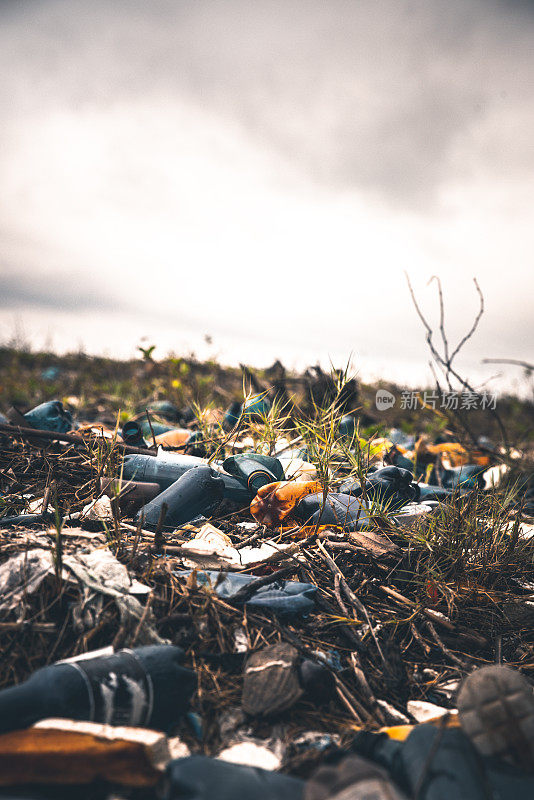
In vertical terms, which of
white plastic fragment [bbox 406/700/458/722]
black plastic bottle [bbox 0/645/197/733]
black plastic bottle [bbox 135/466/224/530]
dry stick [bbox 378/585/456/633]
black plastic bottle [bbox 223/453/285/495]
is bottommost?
white plastic fragment [bbox 406/700/458/722]

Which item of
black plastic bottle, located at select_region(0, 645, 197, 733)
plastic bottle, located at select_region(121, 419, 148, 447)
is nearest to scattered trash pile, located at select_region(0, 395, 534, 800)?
black plastic bottle, located at select_region(0, 645, 197, 733)

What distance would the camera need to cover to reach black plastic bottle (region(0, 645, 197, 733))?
107cm

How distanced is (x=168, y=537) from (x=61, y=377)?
698 centimetres

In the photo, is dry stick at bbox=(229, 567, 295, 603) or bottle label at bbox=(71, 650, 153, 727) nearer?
bottle label at bbox=(71, 650, 153, 727)

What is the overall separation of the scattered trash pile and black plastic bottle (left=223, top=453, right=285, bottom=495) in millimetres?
12

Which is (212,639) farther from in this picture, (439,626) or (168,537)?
(439,626)

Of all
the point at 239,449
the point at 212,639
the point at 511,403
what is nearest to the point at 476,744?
the point at 212,639

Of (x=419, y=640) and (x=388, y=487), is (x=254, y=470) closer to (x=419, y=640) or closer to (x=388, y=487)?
(x=388, y=487)

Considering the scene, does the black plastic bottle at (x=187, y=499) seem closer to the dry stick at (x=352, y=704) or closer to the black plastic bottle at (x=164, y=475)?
the black plastic bottle at (x=164, y=475)

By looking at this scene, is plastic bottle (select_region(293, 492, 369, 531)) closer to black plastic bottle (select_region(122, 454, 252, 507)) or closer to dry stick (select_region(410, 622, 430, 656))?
black plastic bottle (select_region(122, 454, 252, 507))

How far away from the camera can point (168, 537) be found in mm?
1840

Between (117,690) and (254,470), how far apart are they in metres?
1.27

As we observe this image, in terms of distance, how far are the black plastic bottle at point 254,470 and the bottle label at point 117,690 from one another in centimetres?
114

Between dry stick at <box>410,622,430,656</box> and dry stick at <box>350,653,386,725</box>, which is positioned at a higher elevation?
dry stick at <box>410,622,430,656</box>
